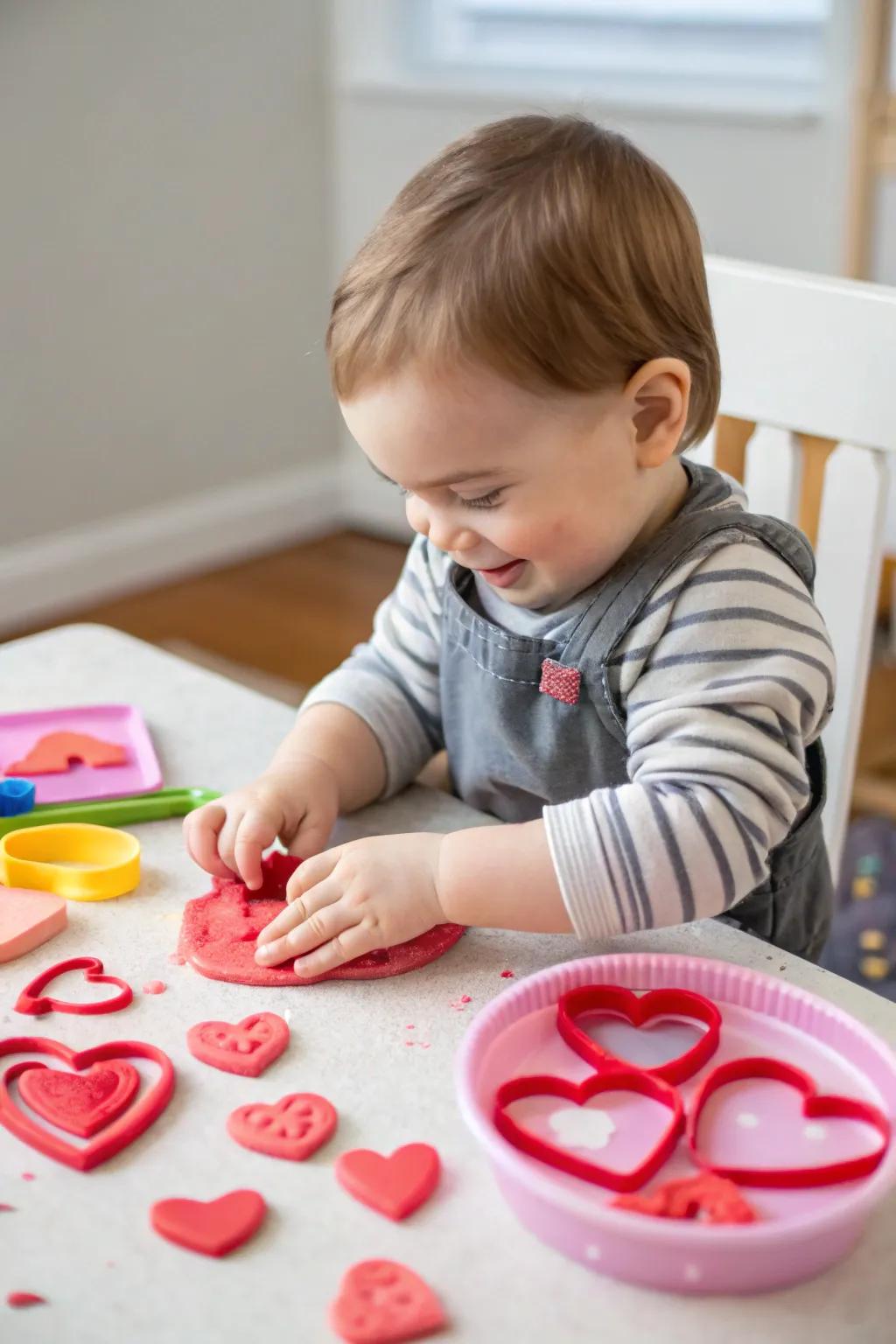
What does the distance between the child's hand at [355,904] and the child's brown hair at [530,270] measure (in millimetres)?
234

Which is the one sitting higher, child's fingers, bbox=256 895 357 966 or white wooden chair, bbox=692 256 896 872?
white wooden chair, bbox=692 256 896 872

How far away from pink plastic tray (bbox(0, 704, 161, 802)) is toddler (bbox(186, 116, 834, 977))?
0.27ft

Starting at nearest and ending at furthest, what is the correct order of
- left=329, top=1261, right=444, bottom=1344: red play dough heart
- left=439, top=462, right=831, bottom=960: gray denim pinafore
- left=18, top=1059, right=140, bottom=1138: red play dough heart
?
left=329, top=1261, right=444, bottom=1344: red play dough heart → left=18, top=1059, right=140, bottom=1138: red play dough heart → left=439, top=462, right=831, bottom=960: gray denim pinafore

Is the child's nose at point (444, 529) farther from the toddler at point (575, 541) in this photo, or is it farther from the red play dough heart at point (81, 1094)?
the red play dough heart at point (81, 1094)

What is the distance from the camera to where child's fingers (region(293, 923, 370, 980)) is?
0.68m

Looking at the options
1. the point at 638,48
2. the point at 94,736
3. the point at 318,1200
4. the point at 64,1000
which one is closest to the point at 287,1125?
the point at 318,1200

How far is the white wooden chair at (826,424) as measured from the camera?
2.97 ft

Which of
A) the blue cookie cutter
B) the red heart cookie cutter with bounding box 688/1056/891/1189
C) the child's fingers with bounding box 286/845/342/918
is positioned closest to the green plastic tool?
the blue cookie cutter

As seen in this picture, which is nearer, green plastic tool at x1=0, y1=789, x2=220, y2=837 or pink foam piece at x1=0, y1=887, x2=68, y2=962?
pink foam piece at x1=0, y1=887, x2=68, y2=962

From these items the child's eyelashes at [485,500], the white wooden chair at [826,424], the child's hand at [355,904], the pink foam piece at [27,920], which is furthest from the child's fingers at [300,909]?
the white wooden chair at [826,424]

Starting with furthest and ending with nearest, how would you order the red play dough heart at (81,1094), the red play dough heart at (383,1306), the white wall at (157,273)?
the white wall at (157,273), the red play dough heart at (81,1094), the red play dough heart at (383,1306)

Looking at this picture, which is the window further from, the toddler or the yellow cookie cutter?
the yellow cookie cutter

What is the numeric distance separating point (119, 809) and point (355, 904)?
19cm

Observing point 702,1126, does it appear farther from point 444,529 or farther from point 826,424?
point 826,424
